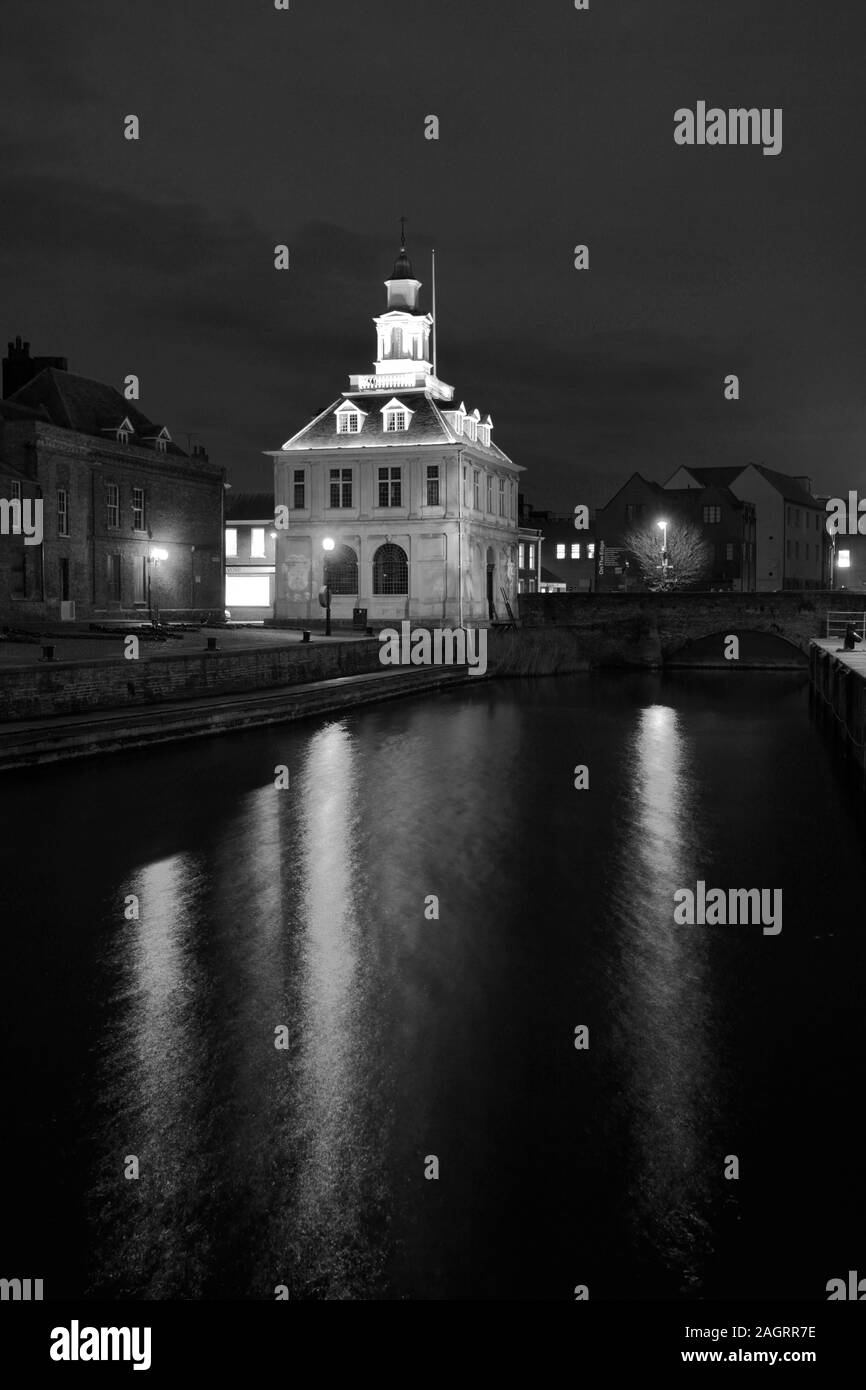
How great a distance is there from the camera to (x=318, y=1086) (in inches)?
337

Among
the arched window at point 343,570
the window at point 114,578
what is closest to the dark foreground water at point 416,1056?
the window at point 114,578

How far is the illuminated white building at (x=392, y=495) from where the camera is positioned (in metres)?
59.2

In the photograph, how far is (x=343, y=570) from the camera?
61.2m

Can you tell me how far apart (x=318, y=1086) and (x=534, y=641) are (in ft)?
165

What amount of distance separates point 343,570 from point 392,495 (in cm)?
470

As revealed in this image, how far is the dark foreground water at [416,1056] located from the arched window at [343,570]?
41110 mm

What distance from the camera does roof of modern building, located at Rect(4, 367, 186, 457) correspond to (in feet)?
169

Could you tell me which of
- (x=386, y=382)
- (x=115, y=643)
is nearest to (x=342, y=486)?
(x=386, y=382)

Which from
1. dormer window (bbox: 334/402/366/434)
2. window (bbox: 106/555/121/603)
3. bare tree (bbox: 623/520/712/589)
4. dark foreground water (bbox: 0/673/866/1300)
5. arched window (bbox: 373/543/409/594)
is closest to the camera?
dark foreground water (bbox: 0/673/866/1300)

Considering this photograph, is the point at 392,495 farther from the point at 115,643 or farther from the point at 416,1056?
the point at 416,1056

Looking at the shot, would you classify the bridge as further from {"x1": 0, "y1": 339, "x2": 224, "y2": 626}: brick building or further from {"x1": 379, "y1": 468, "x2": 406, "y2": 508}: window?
{"x1": 0, "y1": 339, "x2": 224, "y2": 626}: brick building

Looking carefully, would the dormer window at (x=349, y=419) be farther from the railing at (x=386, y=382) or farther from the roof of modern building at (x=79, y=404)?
the roof of modern building at (x=79, y=404)

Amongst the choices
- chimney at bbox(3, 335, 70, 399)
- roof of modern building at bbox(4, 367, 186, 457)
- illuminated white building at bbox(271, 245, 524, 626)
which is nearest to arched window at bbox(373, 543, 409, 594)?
illuminated white building at bbox(271, 245, 524, 626)

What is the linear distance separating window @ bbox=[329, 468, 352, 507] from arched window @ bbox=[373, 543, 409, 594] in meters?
3.08
